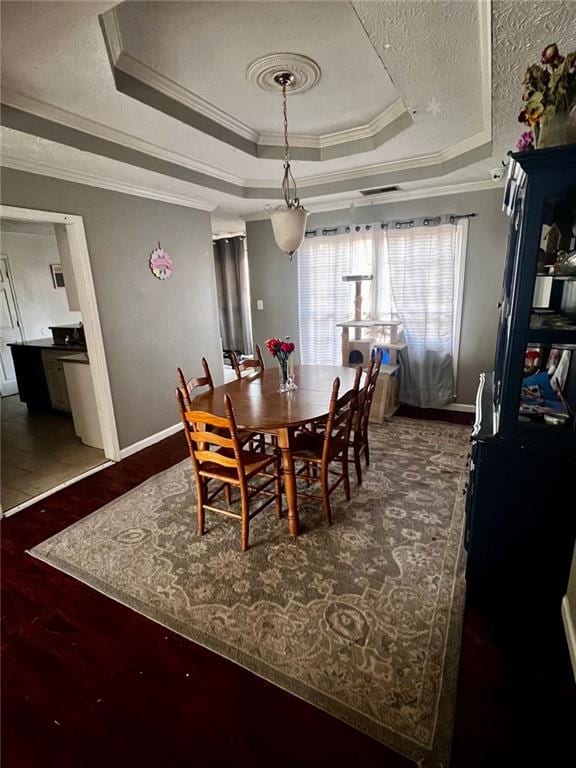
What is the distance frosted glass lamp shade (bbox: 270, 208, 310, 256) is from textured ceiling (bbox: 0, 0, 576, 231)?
0.77 meters

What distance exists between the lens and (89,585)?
1.95 m

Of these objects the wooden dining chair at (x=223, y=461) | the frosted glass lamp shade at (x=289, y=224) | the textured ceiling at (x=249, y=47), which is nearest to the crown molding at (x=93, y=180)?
the textured ceiling at (x=249, y=47)

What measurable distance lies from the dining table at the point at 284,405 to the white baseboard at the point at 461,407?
179cm

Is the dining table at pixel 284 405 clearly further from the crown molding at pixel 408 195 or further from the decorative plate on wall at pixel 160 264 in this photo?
the crown molding at pixel 408 195

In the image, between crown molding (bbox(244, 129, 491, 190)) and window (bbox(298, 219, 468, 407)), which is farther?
window (bbox(298, 219, 468, 407))

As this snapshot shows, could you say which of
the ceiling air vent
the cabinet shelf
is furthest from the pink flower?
the ceiling air vent

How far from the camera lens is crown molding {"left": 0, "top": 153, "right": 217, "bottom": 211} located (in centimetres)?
246

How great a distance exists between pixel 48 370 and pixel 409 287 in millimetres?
4342

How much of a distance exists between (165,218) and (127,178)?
670 mm

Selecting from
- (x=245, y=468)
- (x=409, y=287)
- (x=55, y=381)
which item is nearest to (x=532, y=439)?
(x=245, y=468)

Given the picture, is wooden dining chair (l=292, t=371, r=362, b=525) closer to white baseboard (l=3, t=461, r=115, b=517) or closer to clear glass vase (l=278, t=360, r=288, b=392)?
clear glass vase (l=278, t=360, r=288, b=392)

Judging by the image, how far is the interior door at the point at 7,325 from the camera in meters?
5.46

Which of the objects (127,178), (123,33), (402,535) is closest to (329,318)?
(127,178)

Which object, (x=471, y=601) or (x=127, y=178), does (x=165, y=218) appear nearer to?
(x=127, y=178)
